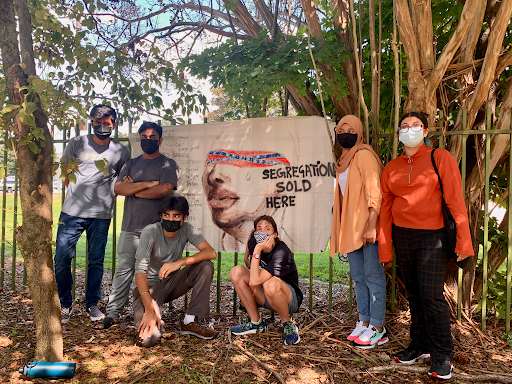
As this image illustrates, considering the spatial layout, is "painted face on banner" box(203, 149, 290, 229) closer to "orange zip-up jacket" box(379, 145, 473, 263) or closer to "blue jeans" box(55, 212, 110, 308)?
"blue jeans" box(55, 212, 110, 308)

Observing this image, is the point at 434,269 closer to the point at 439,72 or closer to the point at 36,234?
the point at 439,72

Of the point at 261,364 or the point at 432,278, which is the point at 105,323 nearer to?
the point at 261,364

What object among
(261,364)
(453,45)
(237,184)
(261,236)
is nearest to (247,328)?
(261,364)

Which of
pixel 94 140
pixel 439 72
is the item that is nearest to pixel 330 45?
pixel 439 72

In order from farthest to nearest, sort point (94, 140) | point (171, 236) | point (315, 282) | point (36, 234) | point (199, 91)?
point (315, 282), point (199, 91), point (94, 140), point (171, 236), point (36, 234)

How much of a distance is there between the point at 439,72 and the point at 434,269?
1811mm

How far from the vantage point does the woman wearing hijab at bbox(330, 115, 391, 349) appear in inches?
138

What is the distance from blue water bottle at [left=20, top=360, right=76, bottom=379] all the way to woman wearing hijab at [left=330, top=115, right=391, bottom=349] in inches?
93.5

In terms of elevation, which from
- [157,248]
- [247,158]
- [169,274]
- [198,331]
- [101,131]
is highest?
[101,131]

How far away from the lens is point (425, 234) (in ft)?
10.3

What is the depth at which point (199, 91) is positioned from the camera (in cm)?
464

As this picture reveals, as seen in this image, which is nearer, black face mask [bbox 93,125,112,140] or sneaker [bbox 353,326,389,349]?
sneaker [bbox 353,326,389,349]

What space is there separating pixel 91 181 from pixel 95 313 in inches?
54.6

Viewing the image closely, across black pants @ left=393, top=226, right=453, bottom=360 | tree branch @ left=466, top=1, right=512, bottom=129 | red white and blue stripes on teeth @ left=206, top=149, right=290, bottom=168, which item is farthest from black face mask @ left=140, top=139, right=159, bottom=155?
tree branch @ left=466, top=1, right=512, bottom=129
